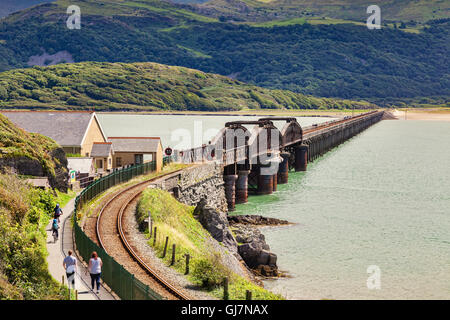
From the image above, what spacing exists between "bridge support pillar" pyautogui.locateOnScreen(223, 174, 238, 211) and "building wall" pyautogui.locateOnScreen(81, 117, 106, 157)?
14.3m

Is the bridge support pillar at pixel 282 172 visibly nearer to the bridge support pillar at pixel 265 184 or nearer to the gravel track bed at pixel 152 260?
the bridge support pillar at pixel 265 184

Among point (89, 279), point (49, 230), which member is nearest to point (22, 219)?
point (49, 230)

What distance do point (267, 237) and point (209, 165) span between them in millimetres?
11590

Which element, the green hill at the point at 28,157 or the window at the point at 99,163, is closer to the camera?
the green hill at the point at 28,157

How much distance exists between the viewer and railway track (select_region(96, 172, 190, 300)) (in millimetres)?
23391

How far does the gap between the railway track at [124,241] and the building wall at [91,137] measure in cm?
1596

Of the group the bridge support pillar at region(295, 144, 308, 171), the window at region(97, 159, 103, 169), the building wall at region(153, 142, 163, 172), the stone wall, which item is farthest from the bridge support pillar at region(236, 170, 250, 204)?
the bridge support pillar at region(295, 144, 308, 171)

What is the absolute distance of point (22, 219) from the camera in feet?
99.2

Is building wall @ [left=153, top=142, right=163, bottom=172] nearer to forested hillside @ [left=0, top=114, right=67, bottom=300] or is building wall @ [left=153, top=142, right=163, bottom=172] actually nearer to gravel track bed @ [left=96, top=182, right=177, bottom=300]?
forested hillside @ [left=0, top=114, right=67, bottom=300]

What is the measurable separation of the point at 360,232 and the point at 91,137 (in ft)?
96.4

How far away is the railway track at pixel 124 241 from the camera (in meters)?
23.4

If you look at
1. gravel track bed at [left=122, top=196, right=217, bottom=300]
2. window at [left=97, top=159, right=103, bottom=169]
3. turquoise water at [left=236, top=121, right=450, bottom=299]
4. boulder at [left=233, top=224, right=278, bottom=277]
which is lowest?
turquoise water at [left=236, top=121, right=450, bottom=299]

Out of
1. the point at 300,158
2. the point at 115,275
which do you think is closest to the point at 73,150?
the point at 115,275

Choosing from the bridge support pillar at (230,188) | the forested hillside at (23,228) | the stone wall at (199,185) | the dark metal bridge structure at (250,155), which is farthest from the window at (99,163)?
the forested hillside at (23,228)
